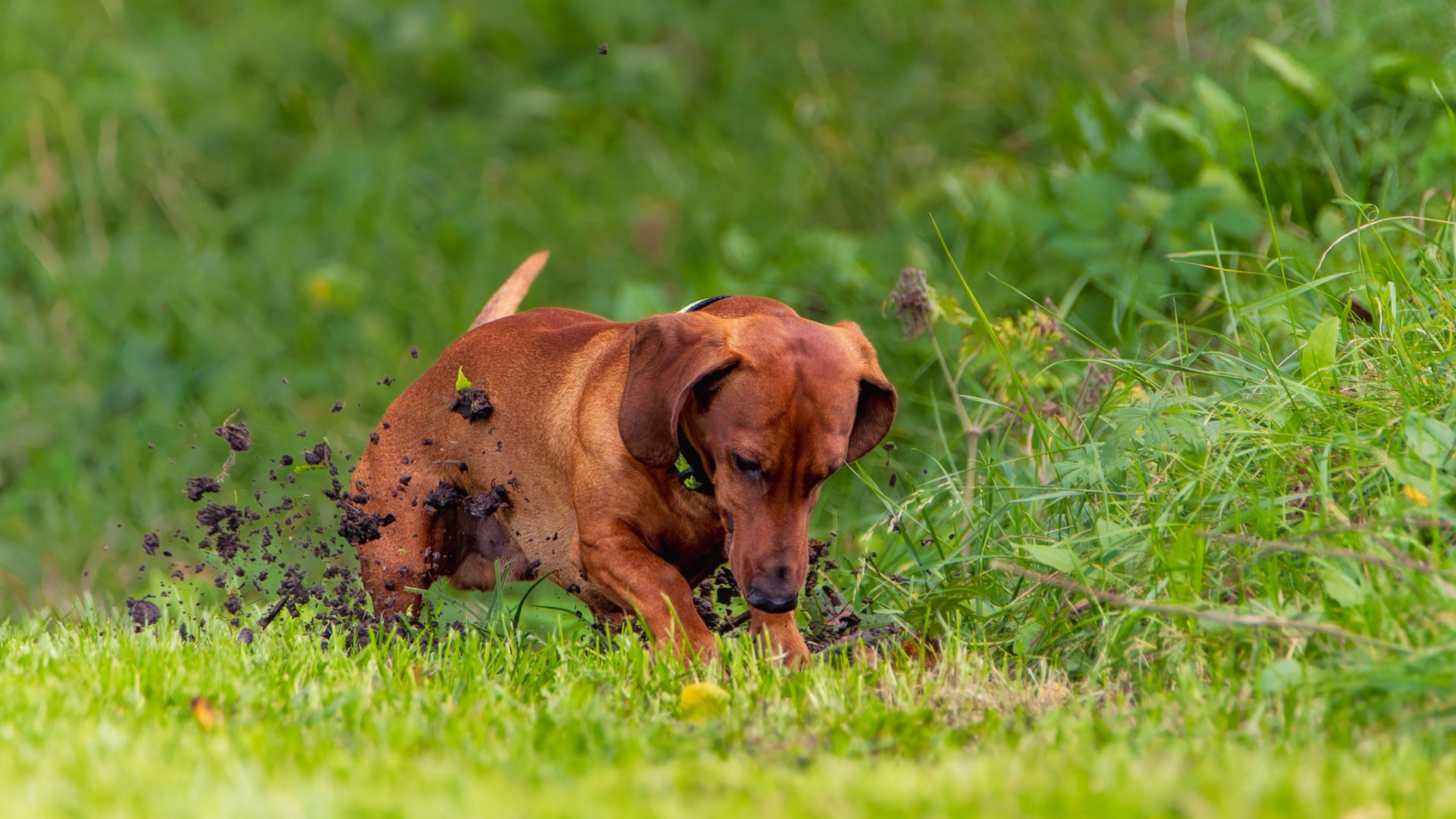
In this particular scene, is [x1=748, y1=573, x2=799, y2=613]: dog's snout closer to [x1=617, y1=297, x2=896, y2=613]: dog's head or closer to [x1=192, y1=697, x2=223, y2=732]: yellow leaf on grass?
[x1=617, y1=297, x2=896, y2=613]: dog's head

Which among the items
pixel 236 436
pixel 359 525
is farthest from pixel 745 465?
pixel 236 436

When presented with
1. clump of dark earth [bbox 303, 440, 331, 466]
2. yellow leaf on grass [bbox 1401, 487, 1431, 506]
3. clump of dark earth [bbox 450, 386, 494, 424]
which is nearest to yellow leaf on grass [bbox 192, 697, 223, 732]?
clump of dark earth [bbox 303, 440, 331, 466]

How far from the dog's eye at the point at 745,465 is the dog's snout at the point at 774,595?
214 millimetres

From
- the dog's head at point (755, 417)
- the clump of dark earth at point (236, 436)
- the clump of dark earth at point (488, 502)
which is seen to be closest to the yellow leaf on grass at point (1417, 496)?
the dog's head at point (755, 417)

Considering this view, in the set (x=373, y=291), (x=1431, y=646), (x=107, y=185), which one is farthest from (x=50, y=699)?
(x=107, y=185)

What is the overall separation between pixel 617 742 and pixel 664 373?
2.98ft

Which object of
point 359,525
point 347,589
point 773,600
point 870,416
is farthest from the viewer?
point 347,589

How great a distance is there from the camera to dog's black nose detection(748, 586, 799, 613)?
3.02 metres

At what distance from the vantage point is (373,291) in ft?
24.4

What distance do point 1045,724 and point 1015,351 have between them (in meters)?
1.78

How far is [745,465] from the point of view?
10.1 feet

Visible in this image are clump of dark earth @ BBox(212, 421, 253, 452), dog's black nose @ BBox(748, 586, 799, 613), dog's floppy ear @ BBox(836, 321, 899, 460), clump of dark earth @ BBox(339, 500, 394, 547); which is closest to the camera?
dog's black nose @ BBox(748, 586, 799, 613)

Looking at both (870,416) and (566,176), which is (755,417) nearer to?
(870,416)

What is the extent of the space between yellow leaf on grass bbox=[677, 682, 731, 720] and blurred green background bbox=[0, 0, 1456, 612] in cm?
171
